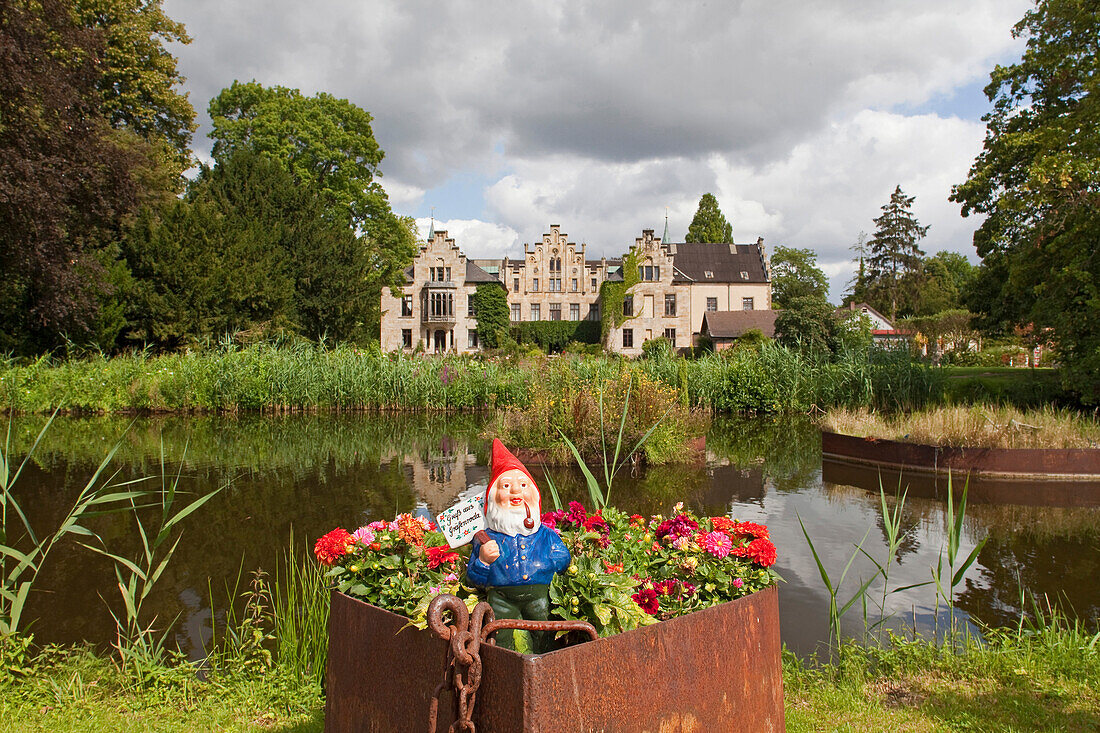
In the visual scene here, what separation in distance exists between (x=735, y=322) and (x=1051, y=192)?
3223 centimetres

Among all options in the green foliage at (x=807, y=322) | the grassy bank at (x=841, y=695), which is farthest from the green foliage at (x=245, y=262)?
the grassy bank at (x=841, y=695)

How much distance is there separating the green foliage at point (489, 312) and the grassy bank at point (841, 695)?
44724 millimetres

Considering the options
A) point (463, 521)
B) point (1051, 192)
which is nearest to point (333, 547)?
point (463, 521)

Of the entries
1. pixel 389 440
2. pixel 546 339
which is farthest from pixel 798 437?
pixel 546 339

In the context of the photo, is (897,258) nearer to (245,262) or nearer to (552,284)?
(552,284)

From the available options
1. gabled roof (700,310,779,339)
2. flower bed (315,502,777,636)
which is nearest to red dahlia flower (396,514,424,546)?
flower bed (315,502,777,636)

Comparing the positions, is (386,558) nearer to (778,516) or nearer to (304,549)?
(304,549)

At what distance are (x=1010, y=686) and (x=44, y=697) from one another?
14.1 feet

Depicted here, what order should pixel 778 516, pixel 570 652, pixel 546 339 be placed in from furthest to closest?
pixel 546 339
pixel 778 516
pixel 570 652

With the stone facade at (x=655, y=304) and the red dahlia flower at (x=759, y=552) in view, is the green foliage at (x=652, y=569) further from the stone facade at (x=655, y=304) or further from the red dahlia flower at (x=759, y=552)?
the stone facade at (x=655, y=304)

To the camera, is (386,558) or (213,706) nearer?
(386,558)

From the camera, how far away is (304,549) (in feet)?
18.8

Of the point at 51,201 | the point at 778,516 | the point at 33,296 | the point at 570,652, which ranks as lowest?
the point at 778,516

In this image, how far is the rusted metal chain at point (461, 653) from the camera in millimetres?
1505
